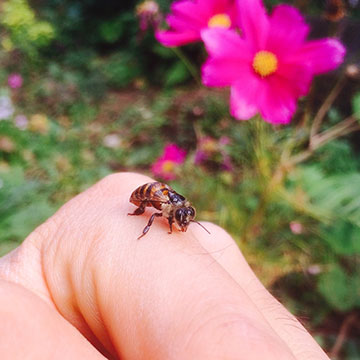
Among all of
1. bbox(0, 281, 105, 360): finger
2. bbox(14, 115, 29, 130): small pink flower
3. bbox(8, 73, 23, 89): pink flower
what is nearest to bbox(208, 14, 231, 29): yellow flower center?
bbox(0, 281, 105, 360): finger

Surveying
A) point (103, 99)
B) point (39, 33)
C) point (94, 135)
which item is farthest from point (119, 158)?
point (39, 33)

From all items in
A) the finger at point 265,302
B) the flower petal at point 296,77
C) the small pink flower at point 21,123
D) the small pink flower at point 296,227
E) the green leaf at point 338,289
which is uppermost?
the flower petal at point 296,77

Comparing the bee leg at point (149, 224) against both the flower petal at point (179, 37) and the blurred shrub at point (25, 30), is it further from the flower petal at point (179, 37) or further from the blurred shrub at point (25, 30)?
the blurred shrub at point (25, 30)

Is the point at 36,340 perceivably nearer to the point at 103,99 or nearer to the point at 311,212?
the point at 311,212

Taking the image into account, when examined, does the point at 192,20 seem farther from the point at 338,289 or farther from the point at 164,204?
the point at 338,289

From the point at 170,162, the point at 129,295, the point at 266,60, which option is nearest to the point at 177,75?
the point at 170,162

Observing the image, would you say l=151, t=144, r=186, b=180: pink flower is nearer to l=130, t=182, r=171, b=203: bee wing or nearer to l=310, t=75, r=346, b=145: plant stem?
l=310, t=75, r=346, b=145: plant stem

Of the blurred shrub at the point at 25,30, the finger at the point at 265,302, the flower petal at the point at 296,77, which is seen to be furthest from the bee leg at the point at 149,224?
the blurred shrub at the point at 25,30
